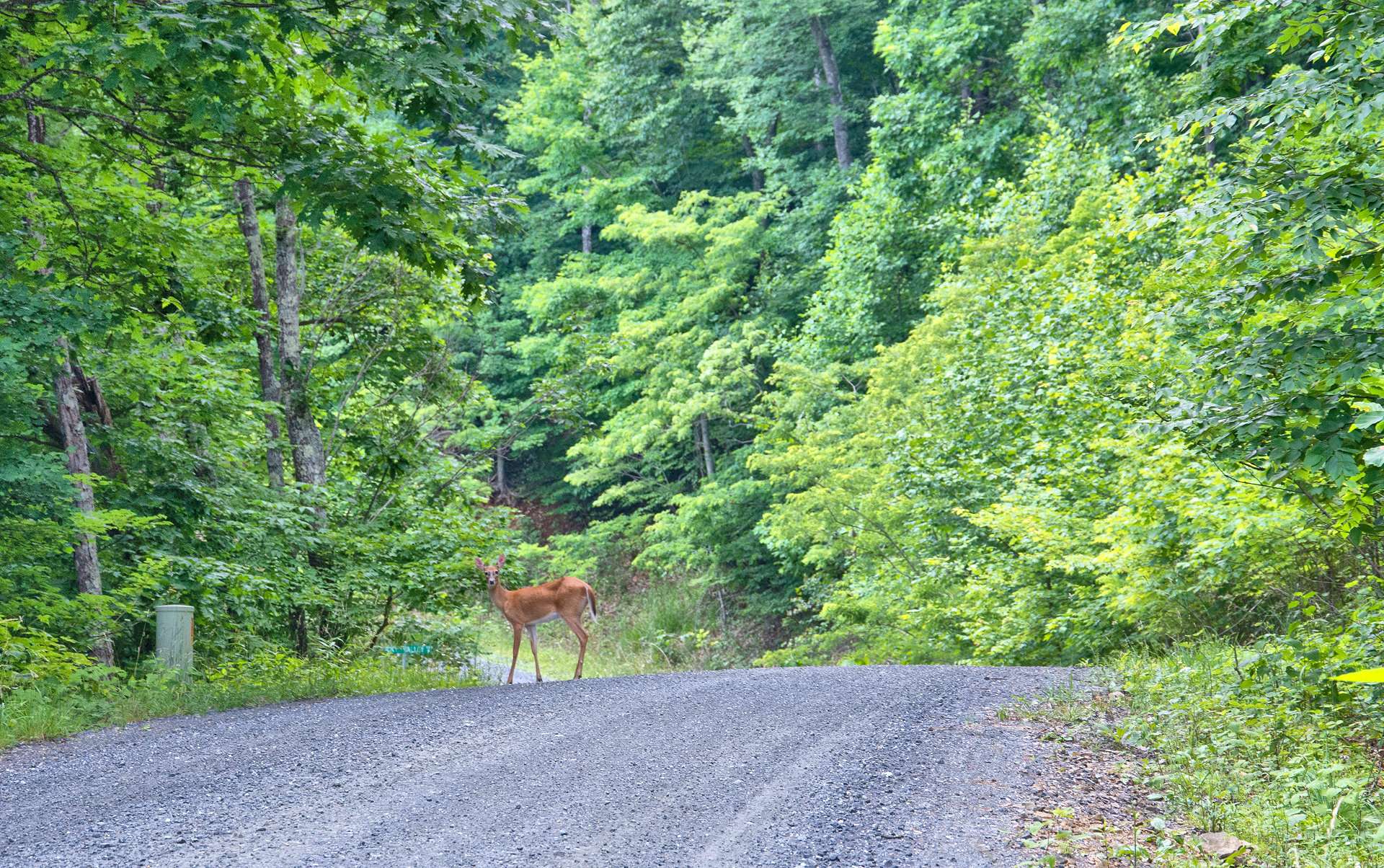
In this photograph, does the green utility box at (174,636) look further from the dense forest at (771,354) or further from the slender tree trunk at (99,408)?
the slender tree trunk at (99,408)

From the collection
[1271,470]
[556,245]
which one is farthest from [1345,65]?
[556,245]

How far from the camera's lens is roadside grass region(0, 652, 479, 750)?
7220mm

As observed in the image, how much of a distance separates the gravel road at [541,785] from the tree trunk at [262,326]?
5.44 metres

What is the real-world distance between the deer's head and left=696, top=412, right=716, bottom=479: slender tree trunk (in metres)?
12.4

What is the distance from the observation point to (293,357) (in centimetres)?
1252

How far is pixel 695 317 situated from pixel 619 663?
778 centimetres

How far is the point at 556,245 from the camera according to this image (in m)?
33.8

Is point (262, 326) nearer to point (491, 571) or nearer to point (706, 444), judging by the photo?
point (491, 571)

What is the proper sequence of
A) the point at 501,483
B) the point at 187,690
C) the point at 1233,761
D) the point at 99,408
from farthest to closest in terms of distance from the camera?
the point at 501,483, the point at 99,408, the point at 187,690, the point at 1233,761

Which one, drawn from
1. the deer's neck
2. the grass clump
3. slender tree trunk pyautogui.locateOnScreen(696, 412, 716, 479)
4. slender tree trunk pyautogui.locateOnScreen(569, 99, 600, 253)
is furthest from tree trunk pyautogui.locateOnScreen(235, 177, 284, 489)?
slender tree trunk pyautogui.locateOnScreen(569, 99, 600, 253)

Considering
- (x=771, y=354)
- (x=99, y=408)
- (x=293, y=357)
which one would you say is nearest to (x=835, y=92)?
(x=771, y=354)

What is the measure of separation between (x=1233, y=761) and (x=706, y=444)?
18960mm

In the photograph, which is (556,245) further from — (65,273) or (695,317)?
(65,273)

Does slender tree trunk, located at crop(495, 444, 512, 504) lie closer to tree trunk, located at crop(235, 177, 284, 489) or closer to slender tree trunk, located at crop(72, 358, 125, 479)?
tree trunk, located at crop(235, 177, 284, 489)
